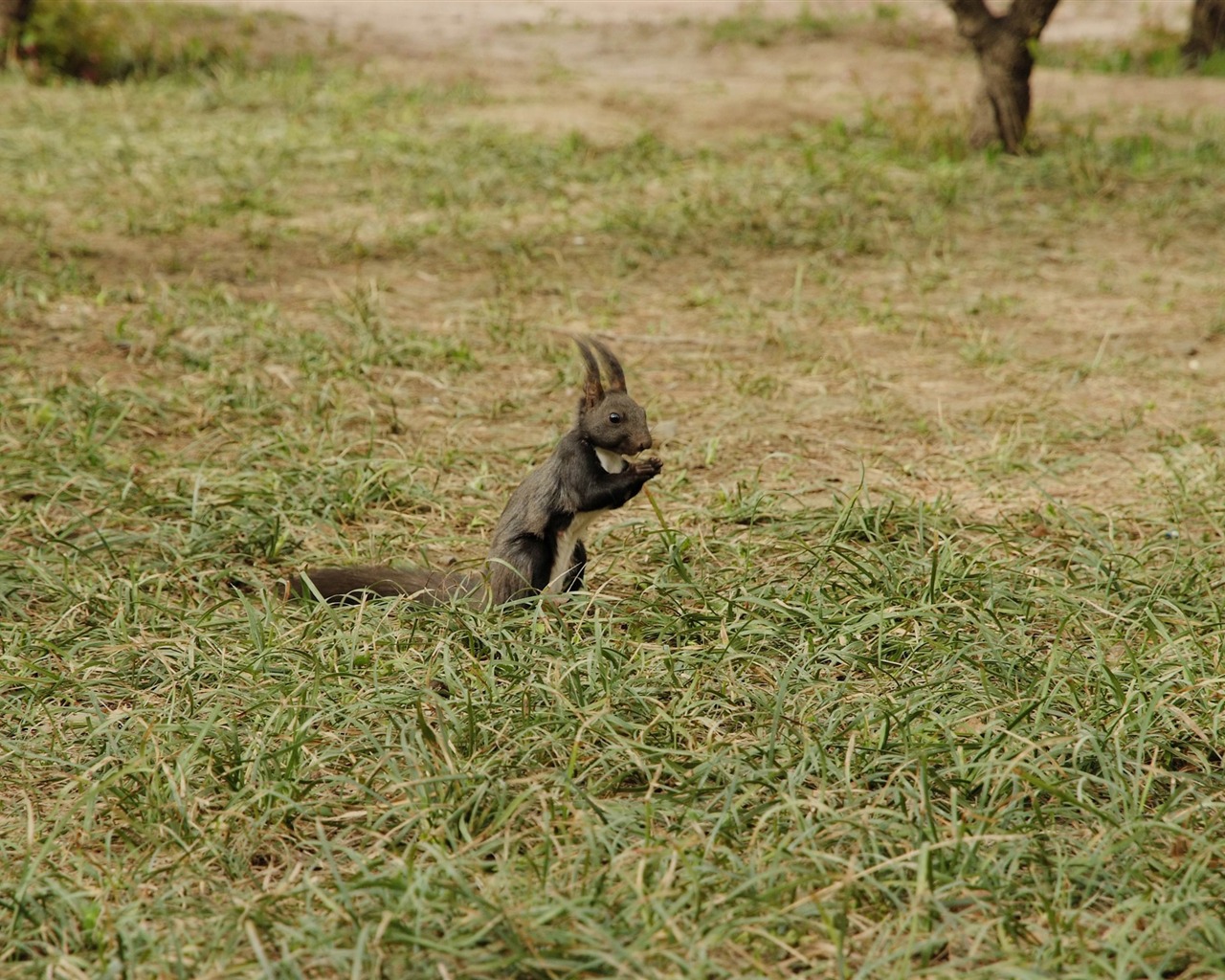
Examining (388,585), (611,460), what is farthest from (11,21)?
(611,460)

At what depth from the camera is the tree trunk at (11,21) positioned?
13125 millimetres

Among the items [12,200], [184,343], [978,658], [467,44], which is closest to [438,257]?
[184,343]

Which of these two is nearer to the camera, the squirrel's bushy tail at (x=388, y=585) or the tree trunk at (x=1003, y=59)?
the squirrel's bushy tail at (x=388, y=585)

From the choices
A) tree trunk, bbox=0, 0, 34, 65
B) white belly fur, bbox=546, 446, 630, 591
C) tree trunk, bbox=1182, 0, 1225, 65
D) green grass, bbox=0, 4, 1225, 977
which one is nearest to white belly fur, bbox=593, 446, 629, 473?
white belly fur, bbox=546, 446, 630, 591

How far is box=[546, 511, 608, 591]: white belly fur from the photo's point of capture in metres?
4.34

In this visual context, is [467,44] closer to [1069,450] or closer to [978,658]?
[1069,450]

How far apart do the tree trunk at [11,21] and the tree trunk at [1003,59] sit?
27.0ft

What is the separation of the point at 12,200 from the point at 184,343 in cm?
305

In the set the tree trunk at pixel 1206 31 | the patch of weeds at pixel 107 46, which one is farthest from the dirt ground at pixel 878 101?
the patch of weeds at pixel 107 46

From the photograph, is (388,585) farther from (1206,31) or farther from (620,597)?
(1206,31)

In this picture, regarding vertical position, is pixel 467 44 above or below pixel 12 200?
above

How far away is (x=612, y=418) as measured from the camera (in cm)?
430

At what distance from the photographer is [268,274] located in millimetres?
8062

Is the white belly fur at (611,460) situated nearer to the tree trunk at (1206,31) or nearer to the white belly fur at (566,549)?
the white belly fur at (566,549)
